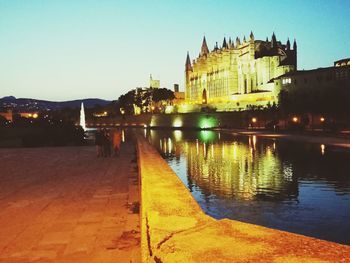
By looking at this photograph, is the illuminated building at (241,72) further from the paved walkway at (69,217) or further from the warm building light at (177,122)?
the paved walkway at (69,217)

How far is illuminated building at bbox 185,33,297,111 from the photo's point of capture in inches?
3246

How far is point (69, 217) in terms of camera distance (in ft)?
22.5

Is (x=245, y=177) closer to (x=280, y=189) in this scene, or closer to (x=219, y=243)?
(x=280, y=189)

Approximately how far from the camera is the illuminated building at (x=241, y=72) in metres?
82.4

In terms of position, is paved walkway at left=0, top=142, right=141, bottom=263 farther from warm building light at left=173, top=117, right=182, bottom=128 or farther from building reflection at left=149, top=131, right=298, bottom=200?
warm building light at left=173, top=117, right=182, bottom=128

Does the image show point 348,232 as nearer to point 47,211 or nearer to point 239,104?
point 47,211

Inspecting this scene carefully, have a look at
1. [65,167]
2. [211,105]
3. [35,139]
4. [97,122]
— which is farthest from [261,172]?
[97,122]

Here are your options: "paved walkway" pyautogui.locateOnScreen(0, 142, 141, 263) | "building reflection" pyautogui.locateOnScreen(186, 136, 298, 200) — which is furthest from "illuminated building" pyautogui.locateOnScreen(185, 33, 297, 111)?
"paved walkway" pyautogui.locateOnScreen(0, 142, 141, 263)

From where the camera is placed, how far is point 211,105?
93812mm

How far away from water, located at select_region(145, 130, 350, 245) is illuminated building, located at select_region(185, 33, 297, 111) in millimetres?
54521

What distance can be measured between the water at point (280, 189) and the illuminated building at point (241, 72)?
5452cm

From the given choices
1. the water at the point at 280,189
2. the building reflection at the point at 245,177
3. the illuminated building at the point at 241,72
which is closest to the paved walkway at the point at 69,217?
the water at the point at 280,189

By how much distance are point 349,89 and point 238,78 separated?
3810cm

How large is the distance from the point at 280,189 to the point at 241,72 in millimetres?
83245
